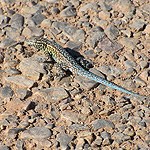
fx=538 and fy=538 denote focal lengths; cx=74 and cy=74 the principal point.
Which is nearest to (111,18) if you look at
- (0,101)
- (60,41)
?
(60,41)

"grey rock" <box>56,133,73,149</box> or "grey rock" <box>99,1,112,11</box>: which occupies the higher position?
"grey rock" <box>99,1,112,11</box>

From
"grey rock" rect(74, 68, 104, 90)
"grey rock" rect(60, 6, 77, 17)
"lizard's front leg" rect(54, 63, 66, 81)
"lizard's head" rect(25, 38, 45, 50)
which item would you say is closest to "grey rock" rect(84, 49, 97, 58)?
"grey rock" rect(74, 68, 104, 90)

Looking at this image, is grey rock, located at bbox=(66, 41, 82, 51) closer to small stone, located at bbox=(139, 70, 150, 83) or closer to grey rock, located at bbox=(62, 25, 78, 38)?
grey rock, located at bbox=(62, 25, 78, 38)

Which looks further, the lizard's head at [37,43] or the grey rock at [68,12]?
the grey rock at [68,12]

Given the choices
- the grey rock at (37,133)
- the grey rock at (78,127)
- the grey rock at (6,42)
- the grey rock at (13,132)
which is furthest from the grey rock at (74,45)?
the grey rock at (13,132)

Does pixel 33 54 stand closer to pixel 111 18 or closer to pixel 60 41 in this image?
pixel 60 41

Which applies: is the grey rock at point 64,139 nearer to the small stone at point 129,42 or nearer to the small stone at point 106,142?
the small stone at point 106,142

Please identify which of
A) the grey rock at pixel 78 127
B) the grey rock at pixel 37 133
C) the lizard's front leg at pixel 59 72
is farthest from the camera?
the lizard's front leg at pixel 59 72
